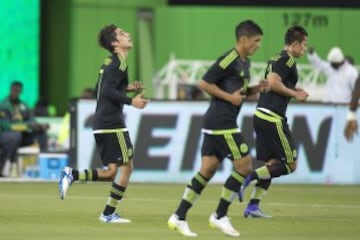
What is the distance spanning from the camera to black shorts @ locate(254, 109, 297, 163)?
13.9m

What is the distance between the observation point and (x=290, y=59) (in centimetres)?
1348

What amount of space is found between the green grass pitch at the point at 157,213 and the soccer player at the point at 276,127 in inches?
19.2

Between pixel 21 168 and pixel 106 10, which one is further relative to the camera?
pixel 106 10

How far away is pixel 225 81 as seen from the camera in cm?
1168

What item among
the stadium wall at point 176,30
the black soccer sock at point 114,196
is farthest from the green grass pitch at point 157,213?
the stadium wall at point 176,30

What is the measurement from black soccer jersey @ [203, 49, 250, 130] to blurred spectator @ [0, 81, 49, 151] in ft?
35.5

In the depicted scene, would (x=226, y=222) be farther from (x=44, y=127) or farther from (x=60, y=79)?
(x=60, y=79)

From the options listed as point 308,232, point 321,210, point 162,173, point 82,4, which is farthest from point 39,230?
point 82,4

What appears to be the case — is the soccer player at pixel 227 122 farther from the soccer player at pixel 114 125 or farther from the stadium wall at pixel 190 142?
the stadium wall at pixel 190 142

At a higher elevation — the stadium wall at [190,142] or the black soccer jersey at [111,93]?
the black soccer jersey at [111,93]

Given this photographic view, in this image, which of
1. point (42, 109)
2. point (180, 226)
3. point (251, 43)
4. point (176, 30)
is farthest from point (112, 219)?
point (176, 30)

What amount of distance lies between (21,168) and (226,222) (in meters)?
11.4

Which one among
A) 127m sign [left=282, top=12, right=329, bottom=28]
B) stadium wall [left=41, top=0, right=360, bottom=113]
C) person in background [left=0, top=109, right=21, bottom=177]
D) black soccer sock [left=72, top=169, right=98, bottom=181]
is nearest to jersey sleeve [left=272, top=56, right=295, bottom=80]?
black soccer sock [left=72, top=169, right=98, bottom=181]

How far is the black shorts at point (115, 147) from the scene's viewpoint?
1298cm
